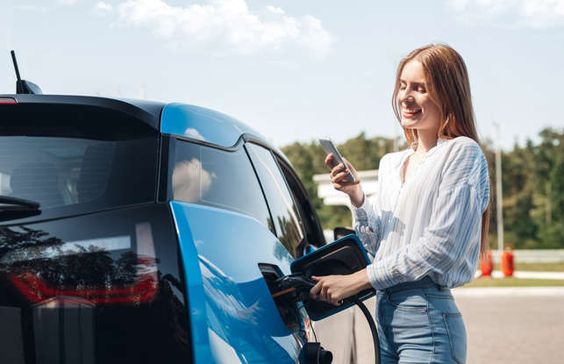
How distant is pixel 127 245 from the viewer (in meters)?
2.29

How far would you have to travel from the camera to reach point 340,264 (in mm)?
2994

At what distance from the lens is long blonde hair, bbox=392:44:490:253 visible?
10.2 feet

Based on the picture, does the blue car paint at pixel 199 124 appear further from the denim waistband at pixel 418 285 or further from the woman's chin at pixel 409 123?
the denim waistband at pixel 418 285

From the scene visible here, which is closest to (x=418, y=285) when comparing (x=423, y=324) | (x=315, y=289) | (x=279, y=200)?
(x=423, y=324)

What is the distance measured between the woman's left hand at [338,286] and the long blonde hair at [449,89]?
1.74 feet

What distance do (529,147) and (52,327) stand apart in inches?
3681

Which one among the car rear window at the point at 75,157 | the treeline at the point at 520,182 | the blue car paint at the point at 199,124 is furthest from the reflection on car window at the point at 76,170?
the treeline at the point at 520,182

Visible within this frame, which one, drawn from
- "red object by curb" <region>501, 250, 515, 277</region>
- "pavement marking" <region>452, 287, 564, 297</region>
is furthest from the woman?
"red object by curb" <region>501, 250, 515, 277</region>

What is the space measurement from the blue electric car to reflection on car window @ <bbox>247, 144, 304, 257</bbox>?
50 cm

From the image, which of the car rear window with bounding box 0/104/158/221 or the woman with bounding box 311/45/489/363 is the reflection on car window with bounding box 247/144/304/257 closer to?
the woman with bounding box 311/45/489/363

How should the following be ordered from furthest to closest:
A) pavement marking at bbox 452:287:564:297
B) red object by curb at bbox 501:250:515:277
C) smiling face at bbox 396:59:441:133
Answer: red object by curb at bbox 501:250:515:277
pavement marking at bbox 452:287:564:297
smiling face at bbox 396:59:441:133

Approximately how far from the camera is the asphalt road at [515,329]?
418 inches

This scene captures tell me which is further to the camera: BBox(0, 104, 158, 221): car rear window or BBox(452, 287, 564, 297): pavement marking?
BBox(452, 287, 564, 297): pavement marking

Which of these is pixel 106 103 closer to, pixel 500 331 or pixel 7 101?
pixel 7 101
